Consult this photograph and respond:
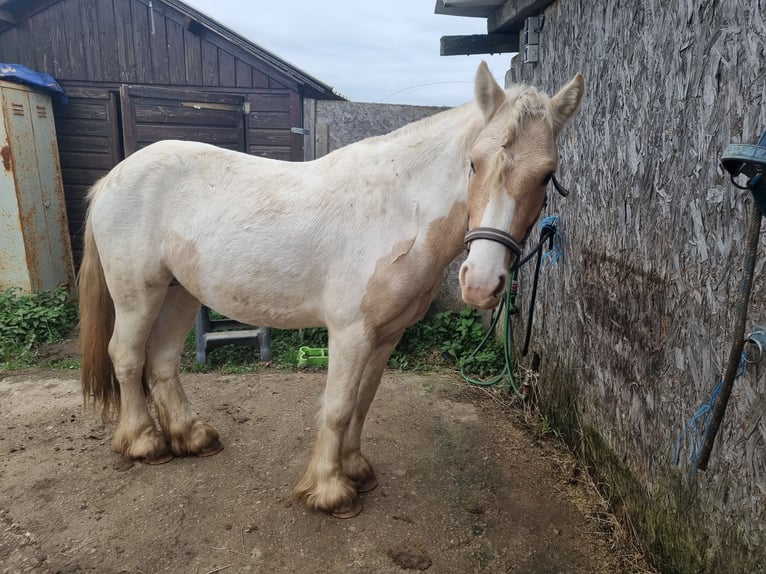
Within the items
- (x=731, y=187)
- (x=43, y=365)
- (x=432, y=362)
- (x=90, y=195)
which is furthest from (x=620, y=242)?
(x=43, y=365)

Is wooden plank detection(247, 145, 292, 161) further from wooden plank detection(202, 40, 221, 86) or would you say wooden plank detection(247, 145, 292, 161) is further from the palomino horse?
the palomino horse

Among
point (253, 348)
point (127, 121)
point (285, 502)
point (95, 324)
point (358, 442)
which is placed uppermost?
point (127, 121)

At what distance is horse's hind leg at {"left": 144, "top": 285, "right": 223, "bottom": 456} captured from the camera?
2.92m

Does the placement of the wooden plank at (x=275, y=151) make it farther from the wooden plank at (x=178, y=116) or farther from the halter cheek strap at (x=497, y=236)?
the halter cheek strap at (x=497, y=236)

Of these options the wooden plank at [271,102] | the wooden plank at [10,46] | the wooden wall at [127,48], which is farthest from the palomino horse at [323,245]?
the wooden plank at [10,46]

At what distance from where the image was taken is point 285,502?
254cm

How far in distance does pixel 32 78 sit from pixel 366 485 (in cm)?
564

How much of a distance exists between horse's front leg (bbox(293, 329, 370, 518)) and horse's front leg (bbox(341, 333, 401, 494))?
0.09 metres

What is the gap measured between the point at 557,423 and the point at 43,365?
4.37 metres

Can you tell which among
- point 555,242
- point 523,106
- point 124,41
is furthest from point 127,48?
point 523,106

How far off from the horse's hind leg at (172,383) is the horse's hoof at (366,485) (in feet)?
3.16

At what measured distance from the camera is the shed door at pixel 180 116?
18.5 ft

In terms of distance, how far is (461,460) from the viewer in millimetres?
2980

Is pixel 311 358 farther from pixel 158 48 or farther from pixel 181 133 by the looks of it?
pixel 158 48
